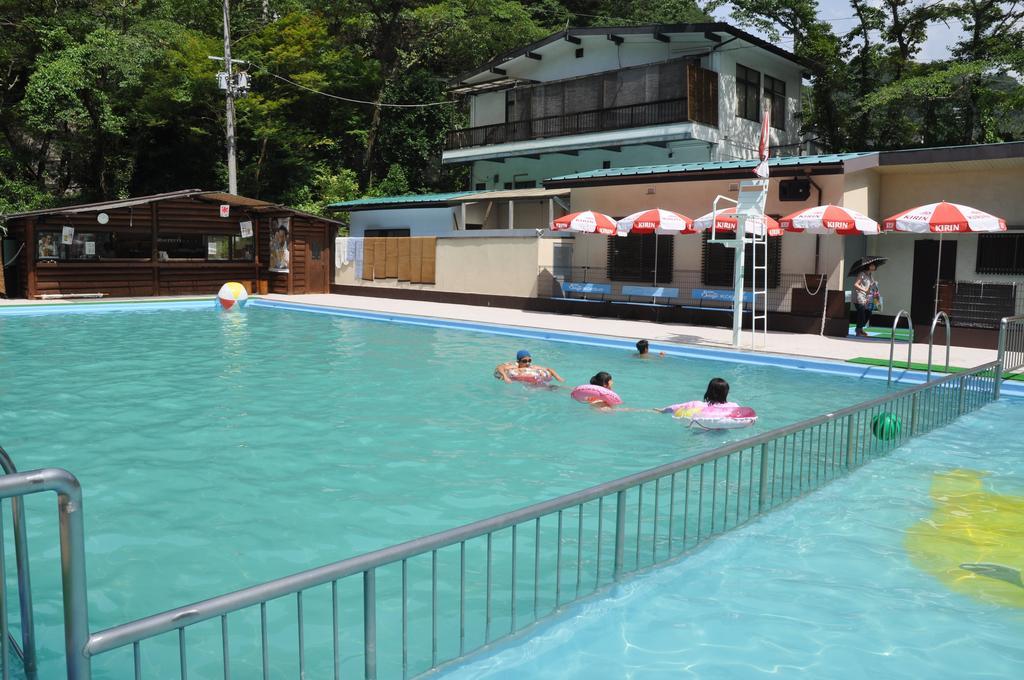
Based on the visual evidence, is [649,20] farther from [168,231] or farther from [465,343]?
[465,343]

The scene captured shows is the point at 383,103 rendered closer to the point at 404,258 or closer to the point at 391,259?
the point at 391,259

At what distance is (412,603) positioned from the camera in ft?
16.1

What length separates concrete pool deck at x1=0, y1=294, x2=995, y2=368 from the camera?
47.9ft

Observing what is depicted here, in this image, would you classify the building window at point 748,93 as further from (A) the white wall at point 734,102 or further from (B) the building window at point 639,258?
(B) the building window at point 639,258

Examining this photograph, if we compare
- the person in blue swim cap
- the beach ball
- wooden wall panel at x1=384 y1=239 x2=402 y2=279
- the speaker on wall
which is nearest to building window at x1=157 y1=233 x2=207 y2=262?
the beach ball

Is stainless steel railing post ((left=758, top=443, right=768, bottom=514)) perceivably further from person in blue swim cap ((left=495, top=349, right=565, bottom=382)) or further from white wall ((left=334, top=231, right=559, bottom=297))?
white wall ((left=334, top=231, right=559, bottom=297))

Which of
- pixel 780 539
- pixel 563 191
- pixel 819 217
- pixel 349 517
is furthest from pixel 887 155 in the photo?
pixel 349 517

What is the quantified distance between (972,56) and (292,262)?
28.6m

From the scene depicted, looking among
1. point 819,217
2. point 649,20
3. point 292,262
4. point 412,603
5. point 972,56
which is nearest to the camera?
point 412,603

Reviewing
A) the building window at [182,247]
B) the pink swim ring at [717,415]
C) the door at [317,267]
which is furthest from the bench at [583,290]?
the building window at [182,247]

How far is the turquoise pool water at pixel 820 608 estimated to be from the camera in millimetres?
4090

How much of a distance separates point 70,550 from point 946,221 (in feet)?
51.6

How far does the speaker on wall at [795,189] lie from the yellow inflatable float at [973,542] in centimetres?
1167

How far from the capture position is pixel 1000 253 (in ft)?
55.6
